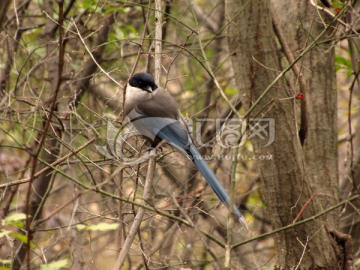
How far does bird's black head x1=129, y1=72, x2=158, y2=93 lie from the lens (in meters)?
4.57

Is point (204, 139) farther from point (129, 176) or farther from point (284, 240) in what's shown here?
point (129, 176)

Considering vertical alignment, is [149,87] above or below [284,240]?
above

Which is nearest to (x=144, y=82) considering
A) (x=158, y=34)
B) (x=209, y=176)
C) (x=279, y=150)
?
(x=158, y=34)

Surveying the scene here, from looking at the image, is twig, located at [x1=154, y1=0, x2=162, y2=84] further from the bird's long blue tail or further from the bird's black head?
the bird's long blue tail

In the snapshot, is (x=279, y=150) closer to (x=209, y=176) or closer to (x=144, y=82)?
(x=209, y=176)

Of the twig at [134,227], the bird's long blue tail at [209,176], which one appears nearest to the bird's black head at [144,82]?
the bird's long blue tail at [209,176]

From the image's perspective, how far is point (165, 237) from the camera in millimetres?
5797

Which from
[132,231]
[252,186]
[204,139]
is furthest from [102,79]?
[132,231]

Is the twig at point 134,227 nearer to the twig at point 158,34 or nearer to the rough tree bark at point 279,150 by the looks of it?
the twig at point 158,34

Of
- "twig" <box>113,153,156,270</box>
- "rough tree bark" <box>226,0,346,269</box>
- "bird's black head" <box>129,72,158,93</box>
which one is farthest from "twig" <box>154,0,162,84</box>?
"twig" <box>113,153,156,270</box>

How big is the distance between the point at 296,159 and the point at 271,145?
0.20 metres

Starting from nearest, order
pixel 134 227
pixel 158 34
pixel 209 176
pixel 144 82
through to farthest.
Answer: pixel 134 227, pixel 158 34, pixel 209 176, pixel 144 82

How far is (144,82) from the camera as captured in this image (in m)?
4.61

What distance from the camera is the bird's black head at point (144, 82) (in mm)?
4566
